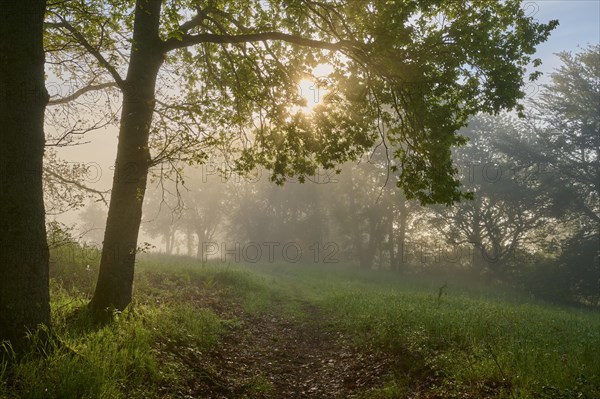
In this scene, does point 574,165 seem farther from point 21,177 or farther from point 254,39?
point 21,177

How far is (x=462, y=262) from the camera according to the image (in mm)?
40625

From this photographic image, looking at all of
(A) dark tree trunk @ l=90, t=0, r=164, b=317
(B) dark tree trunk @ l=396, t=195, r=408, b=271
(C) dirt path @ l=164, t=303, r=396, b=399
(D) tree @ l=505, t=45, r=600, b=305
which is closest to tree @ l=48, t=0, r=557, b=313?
(A) dark tree trunk @ l=90, t=0, r=164, b=317

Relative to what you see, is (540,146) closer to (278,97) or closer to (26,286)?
(278,97)

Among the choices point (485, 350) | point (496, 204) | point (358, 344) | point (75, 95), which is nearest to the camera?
point (485, 350)

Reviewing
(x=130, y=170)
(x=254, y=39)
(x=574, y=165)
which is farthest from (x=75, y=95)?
(x=574, y=165)

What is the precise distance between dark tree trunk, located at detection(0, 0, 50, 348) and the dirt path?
2.91 metres

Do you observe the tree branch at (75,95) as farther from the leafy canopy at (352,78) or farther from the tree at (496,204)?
the tree at (496,204)

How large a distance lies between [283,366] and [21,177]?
6.40m

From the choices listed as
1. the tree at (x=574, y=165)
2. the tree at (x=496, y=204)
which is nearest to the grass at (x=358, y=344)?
the tree at (x=574, y=165)

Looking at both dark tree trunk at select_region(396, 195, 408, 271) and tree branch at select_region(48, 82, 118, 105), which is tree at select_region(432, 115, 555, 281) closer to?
dark tree trunk at select_region(396, 195, 408, 271)

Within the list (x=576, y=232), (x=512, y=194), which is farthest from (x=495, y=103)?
(x=512, y=194)

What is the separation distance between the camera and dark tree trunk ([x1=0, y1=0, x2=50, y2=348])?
602 cm

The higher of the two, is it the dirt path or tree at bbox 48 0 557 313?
tree at bbox 48 0 557 313

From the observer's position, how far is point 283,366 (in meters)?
9.15
